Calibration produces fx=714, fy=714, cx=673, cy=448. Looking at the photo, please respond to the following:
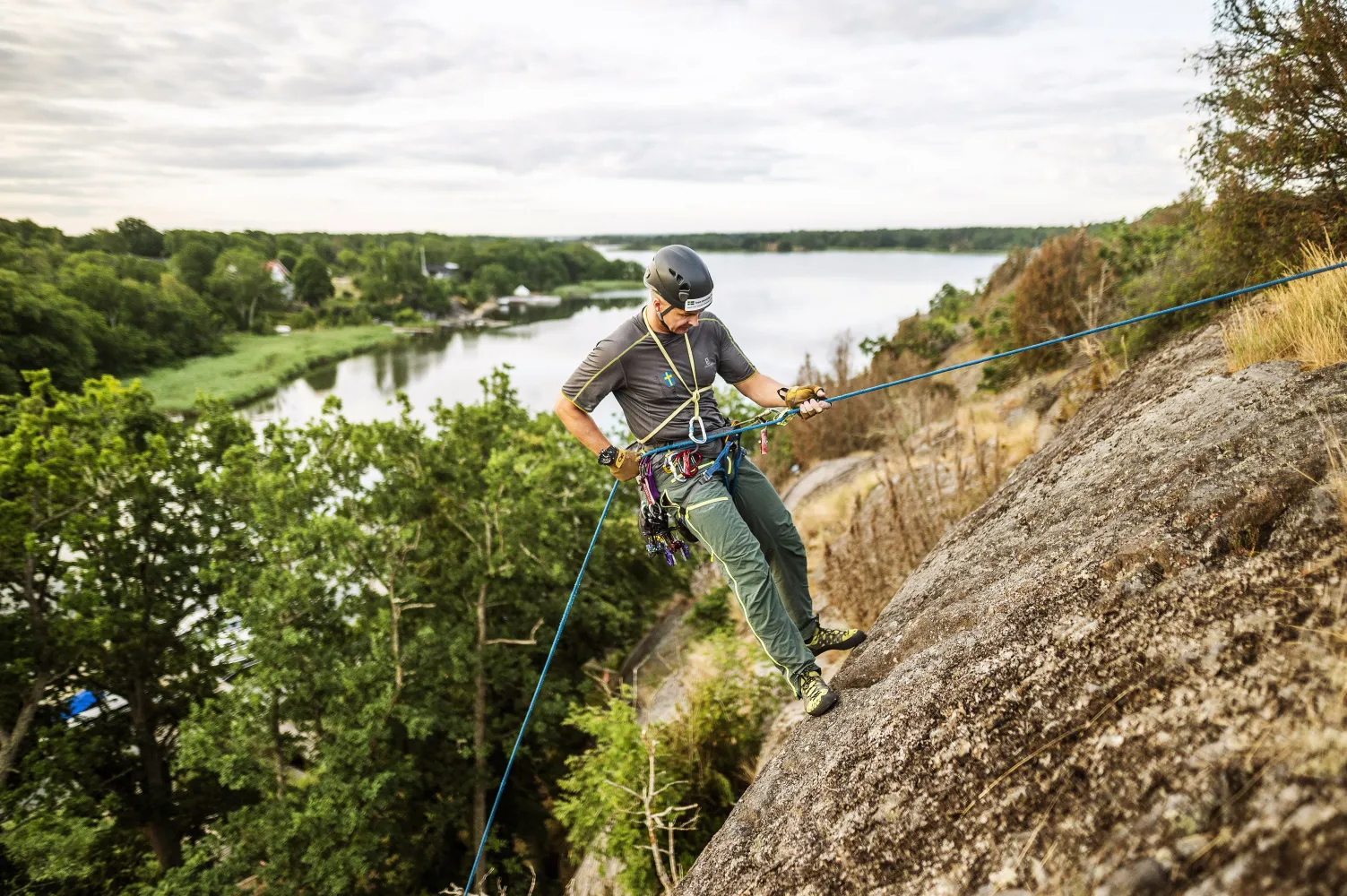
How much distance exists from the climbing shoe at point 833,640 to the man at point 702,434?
0.01 m

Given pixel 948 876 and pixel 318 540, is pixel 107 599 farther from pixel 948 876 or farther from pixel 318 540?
pixel 948 876

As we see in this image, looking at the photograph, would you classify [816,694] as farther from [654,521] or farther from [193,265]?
[193,265]

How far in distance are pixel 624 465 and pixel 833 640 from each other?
1.65 metres

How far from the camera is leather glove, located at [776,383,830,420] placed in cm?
383

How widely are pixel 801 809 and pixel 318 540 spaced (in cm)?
1090

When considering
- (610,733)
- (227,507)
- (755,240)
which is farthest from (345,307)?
(610,733)

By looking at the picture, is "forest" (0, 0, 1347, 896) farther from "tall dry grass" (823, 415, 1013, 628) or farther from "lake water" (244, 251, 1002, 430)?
"lake water" (244, 251, 1002, 430)

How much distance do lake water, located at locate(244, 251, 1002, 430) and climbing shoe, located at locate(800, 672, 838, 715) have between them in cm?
1652

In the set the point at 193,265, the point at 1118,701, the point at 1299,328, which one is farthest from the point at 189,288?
the point at 1118,701

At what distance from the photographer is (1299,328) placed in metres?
3.34

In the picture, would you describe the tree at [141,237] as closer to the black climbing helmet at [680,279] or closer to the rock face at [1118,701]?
the black climbing helmet at [680,279]

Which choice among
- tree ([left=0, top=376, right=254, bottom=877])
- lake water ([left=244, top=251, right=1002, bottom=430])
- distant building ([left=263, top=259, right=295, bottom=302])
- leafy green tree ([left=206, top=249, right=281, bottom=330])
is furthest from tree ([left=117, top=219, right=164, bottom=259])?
tree ([left=0, top=376, right=254, bottom=877])

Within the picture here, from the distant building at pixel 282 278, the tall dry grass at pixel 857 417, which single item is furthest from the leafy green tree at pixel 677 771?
the distant building at pixel 282 278

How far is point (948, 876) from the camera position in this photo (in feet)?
7.15
